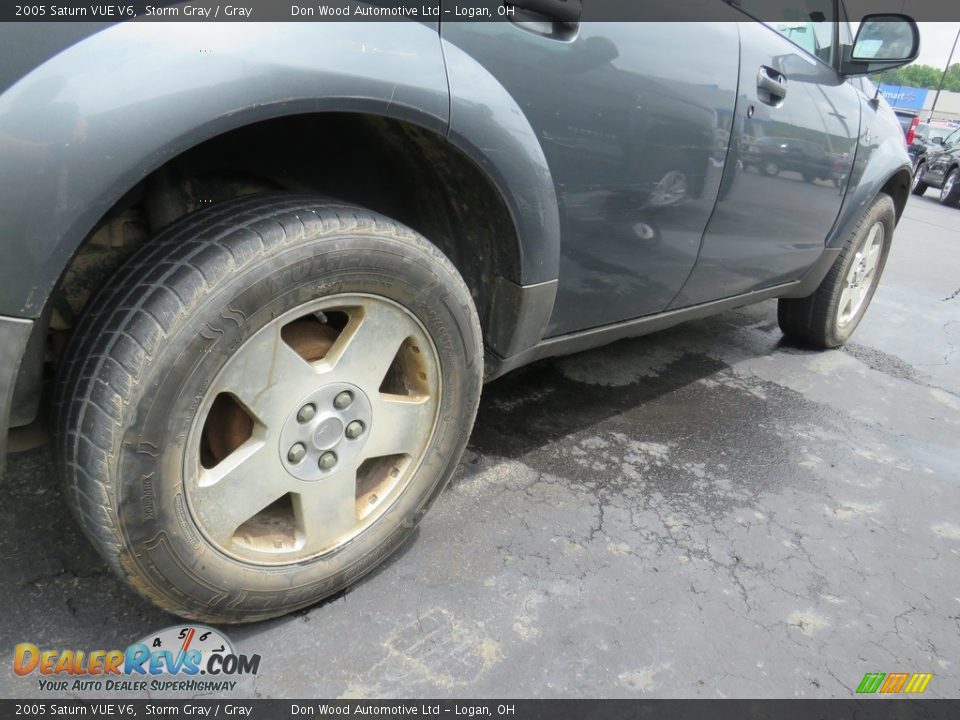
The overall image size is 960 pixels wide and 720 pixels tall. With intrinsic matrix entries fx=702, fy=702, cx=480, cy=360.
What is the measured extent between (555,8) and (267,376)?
3.38ft

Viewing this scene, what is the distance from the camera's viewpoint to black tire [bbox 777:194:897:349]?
11.2 feet

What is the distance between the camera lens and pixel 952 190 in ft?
43.1

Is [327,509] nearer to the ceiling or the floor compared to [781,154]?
nearer to the floor

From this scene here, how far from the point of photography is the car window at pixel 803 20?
236 cm

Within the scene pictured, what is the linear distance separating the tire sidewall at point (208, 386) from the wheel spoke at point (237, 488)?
0.11ft

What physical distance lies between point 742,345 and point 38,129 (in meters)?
3.54

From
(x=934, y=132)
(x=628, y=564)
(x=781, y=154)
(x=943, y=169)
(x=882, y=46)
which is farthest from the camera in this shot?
(x=934, y=132)

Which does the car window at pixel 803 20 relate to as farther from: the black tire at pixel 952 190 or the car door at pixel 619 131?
the black tire at pixel 952 190

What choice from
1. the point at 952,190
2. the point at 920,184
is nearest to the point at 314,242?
the point at 952,190

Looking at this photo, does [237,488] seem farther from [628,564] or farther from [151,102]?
[628,564]

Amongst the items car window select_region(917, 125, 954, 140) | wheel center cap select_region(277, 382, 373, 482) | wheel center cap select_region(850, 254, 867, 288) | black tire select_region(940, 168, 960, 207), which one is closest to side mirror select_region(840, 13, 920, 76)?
wheel center cap select_region(850, 254, 867, 288)

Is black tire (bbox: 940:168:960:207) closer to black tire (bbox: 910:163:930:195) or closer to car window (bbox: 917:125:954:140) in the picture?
black tire (bbox: 910:163:930:195)

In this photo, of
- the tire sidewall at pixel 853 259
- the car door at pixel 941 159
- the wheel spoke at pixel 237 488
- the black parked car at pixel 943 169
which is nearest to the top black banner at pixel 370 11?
the wheel spoke at pixel 237 488

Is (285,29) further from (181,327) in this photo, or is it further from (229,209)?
(181,327)
